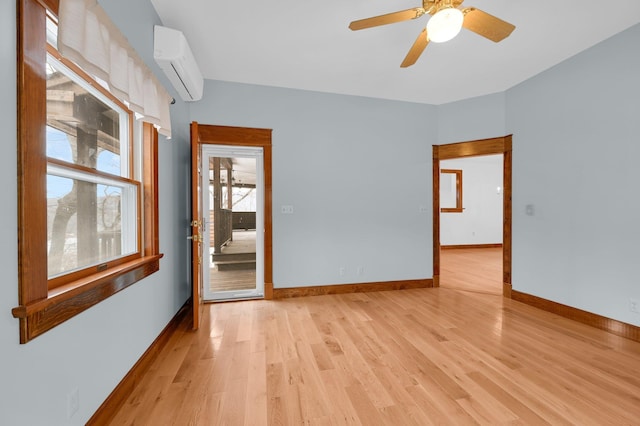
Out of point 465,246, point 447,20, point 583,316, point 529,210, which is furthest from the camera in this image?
point 465,246

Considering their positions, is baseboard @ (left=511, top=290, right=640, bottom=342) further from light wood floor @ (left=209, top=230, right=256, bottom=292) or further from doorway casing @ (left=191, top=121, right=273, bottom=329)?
light wood floor @ (left=209, top=230, right=256, bottom=292)

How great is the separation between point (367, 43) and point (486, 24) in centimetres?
109

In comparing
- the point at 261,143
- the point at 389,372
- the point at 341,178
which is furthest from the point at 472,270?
the point at 261,143

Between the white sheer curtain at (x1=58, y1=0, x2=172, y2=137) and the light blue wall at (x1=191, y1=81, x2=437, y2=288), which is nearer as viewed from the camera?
the white sheer curtain at (x1=58, y1=0, x2=172, y2=137)

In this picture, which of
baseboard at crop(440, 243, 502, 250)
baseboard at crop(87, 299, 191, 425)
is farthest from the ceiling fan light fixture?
baseboard at crop(440, 243, 502, 250)

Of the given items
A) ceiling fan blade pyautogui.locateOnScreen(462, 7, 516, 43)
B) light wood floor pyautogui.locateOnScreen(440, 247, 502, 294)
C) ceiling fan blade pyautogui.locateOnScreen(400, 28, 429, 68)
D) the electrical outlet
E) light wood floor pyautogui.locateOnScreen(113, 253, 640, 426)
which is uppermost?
ceiling fan blade pyautogui.locateOnScreen(400, 28, 429, 68)

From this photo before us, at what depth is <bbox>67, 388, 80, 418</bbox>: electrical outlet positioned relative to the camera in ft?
3.80

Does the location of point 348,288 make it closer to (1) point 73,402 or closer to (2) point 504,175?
(2) point 504,175

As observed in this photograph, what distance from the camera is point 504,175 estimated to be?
11.9 ft

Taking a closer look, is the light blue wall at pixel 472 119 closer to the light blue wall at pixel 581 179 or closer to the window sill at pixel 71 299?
the light blue wall at pixel 581 179

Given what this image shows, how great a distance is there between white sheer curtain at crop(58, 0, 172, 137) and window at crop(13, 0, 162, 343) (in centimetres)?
7

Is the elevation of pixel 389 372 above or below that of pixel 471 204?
below

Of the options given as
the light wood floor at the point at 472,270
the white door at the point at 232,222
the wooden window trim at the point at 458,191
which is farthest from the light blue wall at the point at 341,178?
the wooden window trim at the point at 458,191

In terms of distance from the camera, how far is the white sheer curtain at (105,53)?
3.60ft
